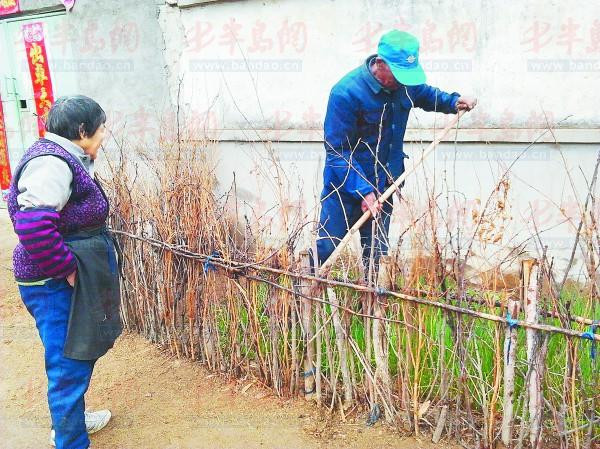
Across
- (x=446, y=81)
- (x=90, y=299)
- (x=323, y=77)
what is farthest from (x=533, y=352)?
(x=323, y=77)

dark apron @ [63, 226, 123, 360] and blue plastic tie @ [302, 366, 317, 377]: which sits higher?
dark apron @ [63, 226, 123, 360]

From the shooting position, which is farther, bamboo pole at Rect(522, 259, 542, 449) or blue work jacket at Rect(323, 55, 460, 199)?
blue work jacket at Rect(323, 55, 460, 199)

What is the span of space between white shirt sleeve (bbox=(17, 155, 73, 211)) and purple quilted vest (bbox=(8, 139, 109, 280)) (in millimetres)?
31

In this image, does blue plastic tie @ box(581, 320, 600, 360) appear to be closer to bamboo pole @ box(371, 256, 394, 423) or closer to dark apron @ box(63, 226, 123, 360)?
bamboo pole @ box(371, 256, 394, 423)

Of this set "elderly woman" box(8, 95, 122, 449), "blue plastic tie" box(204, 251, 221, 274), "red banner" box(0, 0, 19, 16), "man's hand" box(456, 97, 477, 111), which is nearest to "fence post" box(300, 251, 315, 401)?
"blue plastic tie" box(204, 251, 221, 274)

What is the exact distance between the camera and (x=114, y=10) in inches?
220

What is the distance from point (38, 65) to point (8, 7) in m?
0.75

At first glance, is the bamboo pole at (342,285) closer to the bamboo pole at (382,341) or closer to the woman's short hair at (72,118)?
the bamboo pole at (382,341)

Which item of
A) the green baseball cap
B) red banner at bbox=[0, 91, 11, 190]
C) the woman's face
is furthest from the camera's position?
red banner at bbox=[0, 91, 11, 190]

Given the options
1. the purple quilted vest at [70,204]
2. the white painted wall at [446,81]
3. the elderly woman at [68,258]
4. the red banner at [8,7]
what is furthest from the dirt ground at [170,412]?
the red banner at [8,7]

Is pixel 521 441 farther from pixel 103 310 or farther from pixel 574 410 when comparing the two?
pixel 103 310

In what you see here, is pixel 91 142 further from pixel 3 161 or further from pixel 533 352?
pixel 3 161

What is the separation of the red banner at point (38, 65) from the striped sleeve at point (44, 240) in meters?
4.76

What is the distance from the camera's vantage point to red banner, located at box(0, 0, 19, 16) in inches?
241
